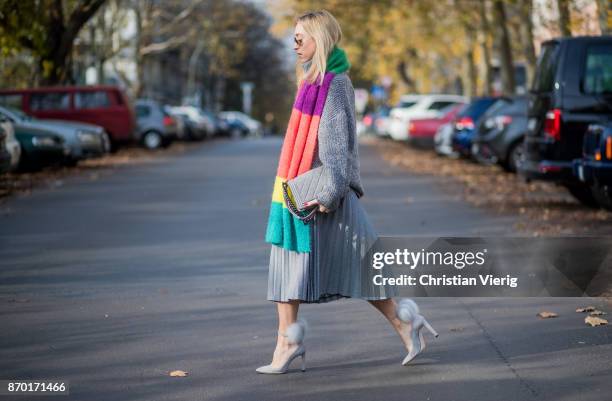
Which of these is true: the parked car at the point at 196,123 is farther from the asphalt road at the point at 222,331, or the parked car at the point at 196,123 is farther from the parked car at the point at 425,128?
the asphalt road at the point at 222,331

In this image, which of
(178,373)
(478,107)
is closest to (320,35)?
(178,373)

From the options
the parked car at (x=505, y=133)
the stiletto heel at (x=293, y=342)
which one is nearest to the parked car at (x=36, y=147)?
the parked car at (x=505, y=133)

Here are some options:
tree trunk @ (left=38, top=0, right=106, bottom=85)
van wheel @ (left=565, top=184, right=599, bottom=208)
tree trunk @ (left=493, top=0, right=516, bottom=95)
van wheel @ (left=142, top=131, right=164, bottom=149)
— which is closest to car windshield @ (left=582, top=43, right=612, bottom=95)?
van wheel @ (left=565, top=184, right=599, bottom=208)

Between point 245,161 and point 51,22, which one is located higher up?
point 51,22

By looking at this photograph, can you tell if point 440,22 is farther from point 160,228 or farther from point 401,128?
point 160,228

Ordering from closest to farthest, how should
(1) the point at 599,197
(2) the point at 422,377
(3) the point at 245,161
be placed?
(2) the point at 422,377, (1) the point at 599,197, (3) the point at 245,161

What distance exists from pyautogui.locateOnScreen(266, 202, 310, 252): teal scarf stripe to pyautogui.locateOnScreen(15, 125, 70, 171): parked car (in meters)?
18.3

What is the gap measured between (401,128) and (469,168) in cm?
1345

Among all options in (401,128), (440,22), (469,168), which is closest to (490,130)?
(469,168)

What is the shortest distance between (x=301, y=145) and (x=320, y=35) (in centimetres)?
A: 53

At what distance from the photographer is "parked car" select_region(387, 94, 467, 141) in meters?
39.9

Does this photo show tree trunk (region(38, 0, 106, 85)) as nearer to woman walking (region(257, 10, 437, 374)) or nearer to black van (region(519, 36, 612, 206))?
black van (region(519, 36, 612, 206))

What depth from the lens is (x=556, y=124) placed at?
49.9 feet

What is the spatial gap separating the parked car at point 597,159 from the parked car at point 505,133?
1002 centimetres
